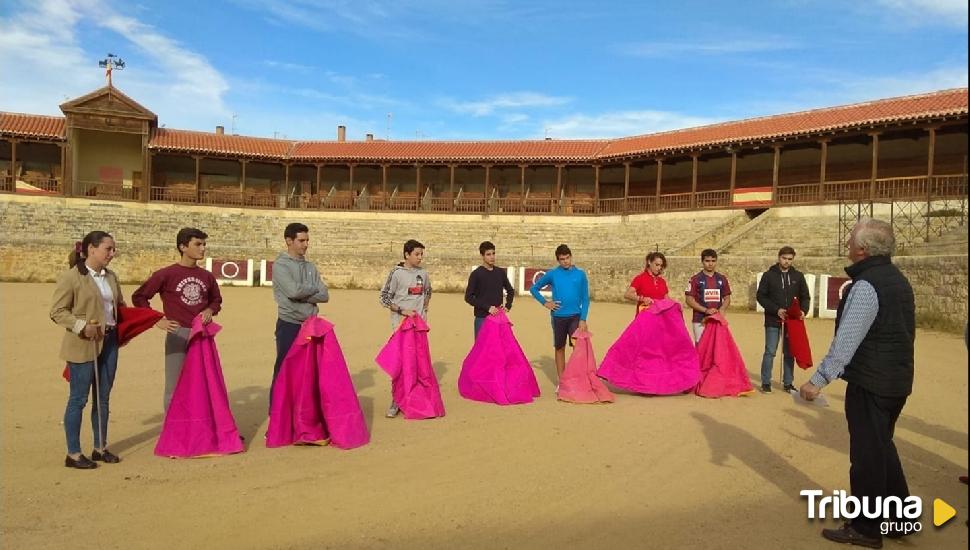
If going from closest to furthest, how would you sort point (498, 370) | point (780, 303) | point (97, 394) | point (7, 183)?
point (97, 394) < point (498, 370) < point (780, 303) < point (7, 183)

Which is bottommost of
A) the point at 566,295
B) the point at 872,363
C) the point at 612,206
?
the point at 872,363

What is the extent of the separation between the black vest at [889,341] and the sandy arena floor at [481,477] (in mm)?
897

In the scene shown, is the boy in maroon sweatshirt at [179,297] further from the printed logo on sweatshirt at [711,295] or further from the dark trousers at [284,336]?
the printed logo on sweatshirt at [711,295]

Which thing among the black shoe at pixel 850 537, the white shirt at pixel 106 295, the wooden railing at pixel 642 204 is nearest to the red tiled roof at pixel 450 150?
the wooden railing at pixel 642 204

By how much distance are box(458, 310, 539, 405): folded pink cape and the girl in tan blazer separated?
11.2 feet

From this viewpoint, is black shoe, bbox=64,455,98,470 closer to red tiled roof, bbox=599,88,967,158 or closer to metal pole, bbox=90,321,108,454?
metal pole, bbox=90,321,108,454

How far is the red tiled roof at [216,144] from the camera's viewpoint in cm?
3055

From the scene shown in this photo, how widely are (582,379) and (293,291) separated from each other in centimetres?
316

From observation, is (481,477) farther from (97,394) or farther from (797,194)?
(797,194)

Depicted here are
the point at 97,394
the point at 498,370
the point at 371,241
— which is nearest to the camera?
the point at 97,394

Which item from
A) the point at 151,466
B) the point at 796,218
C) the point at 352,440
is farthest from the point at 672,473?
the point at 796,218

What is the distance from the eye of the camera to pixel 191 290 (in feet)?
16.2

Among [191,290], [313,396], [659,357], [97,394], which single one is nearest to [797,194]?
[659,357]

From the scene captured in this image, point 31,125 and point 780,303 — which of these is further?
point 31,125
